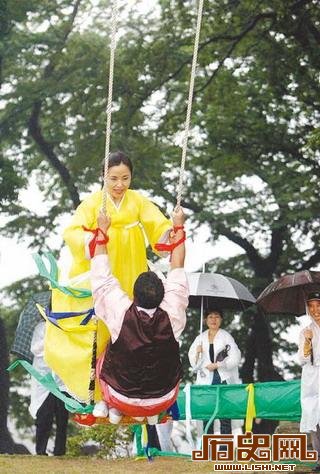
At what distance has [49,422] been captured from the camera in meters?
7.60

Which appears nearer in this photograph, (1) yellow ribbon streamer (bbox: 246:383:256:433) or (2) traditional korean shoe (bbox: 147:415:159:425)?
(2) traditional korean shoe (bbox: 147:415:159:425)

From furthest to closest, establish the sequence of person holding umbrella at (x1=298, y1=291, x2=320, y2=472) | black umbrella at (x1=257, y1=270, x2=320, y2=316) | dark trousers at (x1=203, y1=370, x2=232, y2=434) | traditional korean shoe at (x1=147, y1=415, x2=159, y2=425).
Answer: dark trousers at (x1=203, y1=370, x2=232, y2=434) → black umbrella at (x1=257, y1=270, x2=320, y2=316) → person holding umbrella at (x1=298, y1=291, x2=320, y2=472) → traditional korean shoe at (x1=147, y1=415, x2=159, y2=425)

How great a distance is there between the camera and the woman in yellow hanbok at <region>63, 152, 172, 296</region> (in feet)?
16.3

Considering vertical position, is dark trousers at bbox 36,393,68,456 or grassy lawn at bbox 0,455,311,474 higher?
dark trousers at bbox 36,393,68,456

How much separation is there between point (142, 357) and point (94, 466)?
2.32 m

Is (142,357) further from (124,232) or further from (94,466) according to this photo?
(94,466)

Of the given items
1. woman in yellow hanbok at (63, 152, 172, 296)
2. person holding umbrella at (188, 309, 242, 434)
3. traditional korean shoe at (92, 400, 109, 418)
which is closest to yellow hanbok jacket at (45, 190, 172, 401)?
woman in yellow hanbok at (63, 152, 172, 296)

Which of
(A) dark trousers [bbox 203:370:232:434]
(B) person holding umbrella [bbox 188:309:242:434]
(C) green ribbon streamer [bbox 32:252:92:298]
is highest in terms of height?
(C) green ribbon streamer [bbox 32:252:92:298]

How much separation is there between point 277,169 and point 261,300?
8170 millimetres

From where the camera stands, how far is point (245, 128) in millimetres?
15055

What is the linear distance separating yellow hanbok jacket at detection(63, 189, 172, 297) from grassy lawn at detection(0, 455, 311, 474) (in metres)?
1.78

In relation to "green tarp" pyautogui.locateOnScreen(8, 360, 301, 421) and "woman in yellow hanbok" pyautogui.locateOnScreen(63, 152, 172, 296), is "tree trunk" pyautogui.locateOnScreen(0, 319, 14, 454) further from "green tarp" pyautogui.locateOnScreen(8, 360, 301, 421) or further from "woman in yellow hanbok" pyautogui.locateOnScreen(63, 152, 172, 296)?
"woman in yellow hanbok" pyautogui.locateOnScreen(63, 152, 172, 296)

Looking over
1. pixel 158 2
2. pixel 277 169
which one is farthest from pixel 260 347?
pixel 158 2

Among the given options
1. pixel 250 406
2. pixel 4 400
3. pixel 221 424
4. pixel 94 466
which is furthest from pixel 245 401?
pixel 4 400
